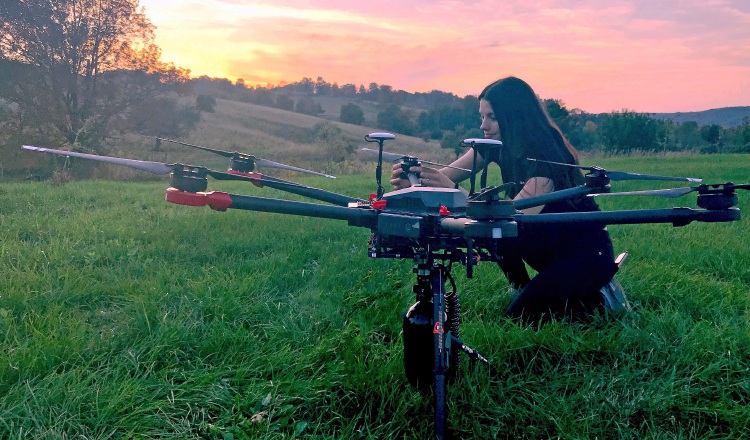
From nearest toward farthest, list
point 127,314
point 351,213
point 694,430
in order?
point 351,213 → point 694,430 → point 127,314

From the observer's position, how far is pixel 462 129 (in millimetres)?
50062

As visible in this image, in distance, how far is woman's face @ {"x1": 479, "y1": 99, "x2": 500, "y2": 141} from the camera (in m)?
4.68

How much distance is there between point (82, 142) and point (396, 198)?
2880 centimetres

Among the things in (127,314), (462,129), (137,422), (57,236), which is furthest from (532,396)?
(462,129)

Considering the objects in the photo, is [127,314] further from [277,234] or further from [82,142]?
[82,142]

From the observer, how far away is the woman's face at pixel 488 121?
4680 mm

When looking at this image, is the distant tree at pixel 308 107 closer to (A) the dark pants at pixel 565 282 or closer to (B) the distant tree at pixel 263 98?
(B) the distant tree at pixel 263 98

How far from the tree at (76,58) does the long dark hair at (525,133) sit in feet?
88.6

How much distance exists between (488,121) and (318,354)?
2645mm

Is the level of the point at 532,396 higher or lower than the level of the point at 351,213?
lower

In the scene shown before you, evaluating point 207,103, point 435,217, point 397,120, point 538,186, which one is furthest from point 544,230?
point 207,103

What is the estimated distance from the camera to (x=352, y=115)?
76938mm

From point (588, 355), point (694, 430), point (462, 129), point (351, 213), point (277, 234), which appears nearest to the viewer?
point (351, 213)

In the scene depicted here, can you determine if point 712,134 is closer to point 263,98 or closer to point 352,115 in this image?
point 352,115
